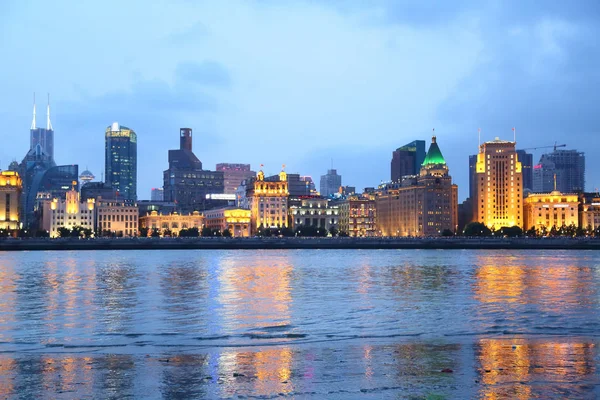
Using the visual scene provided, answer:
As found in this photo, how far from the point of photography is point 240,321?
1393 inches

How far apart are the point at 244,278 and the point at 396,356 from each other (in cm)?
4533

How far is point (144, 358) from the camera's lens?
2492 cm

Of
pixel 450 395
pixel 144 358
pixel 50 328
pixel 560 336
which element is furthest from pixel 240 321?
pixel 450 395

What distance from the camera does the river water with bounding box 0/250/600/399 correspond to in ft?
66.9

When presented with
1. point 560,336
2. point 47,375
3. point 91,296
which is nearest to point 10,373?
point 47,375

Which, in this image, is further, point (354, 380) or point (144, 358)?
point (144, 358)

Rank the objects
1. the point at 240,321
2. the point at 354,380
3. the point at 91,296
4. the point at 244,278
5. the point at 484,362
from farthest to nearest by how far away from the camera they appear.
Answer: the point at 244,278, the point at 91,296, the point at 240,321, the point at 484,362, the point at 354,380

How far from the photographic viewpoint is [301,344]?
2816 cm

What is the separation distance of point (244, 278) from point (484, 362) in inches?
1852

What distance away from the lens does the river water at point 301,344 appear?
20406mm

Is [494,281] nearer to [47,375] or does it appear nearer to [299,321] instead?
[299,321]

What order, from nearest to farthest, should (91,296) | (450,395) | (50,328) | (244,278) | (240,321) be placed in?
(450,395) < (50,328) < (240,321) < (91,296) < (244,278)

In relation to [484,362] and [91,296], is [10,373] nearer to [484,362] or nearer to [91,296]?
[484,362]

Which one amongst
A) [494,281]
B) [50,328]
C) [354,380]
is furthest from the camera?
A: [494,281]
